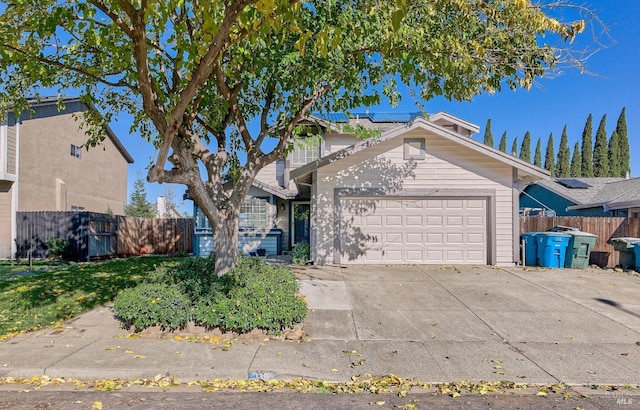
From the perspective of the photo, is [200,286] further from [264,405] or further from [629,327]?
[629,327]

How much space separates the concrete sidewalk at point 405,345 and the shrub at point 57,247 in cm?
925

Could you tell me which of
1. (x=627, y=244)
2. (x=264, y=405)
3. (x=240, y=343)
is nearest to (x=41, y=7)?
(x=240, y=343)

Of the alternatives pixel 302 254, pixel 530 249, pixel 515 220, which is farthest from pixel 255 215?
pixel 530 249

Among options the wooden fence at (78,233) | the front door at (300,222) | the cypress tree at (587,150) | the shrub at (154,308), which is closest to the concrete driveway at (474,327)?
the shrub at (154,308)

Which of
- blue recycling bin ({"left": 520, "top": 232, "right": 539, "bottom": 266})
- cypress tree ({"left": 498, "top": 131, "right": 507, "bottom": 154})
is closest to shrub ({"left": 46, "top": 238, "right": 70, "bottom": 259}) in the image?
blue recycling bin ({"left": 520, "top": 232, "right": 539, "bottom": 266})

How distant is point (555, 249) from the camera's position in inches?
458

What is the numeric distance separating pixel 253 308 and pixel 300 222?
10270 mm

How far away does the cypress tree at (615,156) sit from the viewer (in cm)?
3250

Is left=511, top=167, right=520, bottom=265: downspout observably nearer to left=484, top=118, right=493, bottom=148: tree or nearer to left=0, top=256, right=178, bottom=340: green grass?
left=0, top=256, right=178, bottom=340: green grass

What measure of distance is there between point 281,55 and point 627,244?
11615 millimetres

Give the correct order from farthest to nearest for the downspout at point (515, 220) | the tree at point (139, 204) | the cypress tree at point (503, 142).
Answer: the cypress tree at point (503, 142) → the tree at point (139, 204) → the downspout at point (515, 220)

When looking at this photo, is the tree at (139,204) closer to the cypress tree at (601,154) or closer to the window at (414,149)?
the window at (414,149)

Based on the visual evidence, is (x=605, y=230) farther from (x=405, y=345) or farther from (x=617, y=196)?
(x=405, y=345)

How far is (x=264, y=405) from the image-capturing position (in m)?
3.73
